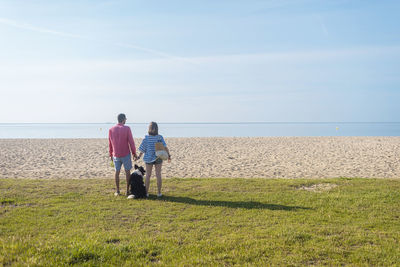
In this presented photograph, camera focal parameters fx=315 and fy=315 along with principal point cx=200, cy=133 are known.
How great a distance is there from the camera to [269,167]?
15.5m

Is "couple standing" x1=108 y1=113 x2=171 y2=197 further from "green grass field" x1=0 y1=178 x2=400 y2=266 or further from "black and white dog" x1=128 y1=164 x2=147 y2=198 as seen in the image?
"green grass field" x1=0 y1=178 x2=400 y2=266

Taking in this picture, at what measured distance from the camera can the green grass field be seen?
14.4 feet

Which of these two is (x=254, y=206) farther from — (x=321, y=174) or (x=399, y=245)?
(x=321, y=174)

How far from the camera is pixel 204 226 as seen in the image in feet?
19.1

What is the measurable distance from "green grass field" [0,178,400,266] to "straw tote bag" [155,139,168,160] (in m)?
1.12

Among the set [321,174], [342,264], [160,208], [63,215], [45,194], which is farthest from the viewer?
[321,174]

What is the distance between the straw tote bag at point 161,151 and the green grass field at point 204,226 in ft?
3.67

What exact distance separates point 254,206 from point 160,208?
7.08ft

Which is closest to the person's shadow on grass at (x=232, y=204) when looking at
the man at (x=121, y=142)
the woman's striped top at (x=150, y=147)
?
the woman's striped top at (x=150, y=147)

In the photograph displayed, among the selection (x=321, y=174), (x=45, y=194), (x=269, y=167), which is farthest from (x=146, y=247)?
(x=269, y=167)

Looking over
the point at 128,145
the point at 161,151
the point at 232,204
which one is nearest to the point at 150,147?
the point at 161,151

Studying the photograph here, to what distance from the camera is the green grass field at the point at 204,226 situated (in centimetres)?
439

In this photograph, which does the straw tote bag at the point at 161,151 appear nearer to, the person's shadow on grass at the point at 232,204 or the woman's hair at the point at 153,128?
the woman's hair at the point at 153,128

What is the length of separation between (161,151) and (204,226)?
261 cm
